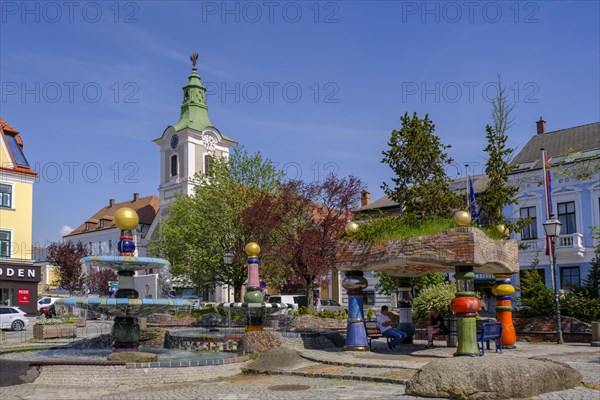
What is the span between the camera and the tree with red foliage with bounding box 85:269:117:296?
6353 centimetres

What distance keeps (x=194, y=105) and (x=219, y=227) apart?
112ft

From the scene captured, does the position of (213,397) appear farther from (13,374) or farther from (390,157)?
(390,157)

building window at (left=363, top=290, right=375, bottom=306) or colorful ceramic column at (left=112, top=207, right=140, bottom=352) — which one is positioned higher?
colorful ceramic column at (left=112, top=207, right=140, bottom=352)

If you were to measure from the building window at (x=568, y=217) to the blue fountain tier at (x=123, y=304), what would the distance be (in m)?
32.4

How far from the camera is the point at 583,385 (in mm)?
10781

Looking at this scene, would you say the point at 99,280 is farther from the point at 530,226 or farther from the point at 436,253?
the point at 436,253

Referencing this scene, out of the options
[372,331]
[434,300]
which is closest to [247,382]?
[372,331]

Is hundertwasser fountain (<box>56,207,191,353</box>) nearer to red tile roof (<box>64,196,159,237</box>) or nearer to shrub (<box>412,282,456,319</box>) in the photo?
shrub (<box>412,282,456,319</box>)

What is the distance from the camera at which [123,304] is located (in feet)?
45.0

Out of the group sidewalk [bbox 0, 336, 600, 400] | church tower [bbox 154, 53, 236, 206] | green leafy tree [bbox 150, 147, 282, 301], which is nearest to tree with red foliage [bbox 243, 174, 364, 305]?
green leafy tree [bbox 150, 147, 282, 301]

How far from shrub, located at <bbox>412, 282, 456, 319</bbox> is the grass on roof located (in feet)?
18.0

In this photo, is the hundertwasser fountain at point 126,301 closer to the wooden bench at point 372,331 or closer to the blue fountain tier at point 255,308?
the blue fountain tier at point 255,308

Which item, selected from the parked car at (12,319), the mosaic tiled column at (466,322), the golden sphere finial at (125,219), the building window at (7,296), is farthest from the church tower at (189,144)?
the mosaic tiled column at (466,322)

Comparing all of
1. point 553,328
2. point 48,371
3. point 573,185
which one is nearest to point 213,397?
point 48,371
